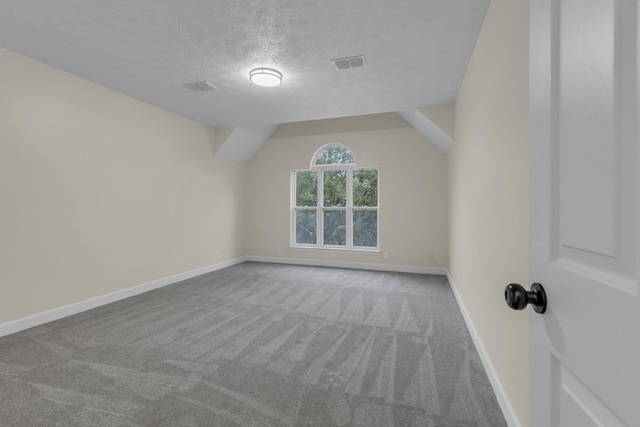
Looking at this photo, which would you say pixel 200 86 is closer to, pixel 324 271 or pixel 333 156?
pixel 333 156

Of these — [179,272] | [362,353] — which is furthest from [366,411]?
[179,272]

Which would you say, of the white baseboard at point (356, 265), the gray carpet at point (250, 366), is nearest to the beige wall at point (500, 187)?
the gray carpet at point (250, 366)

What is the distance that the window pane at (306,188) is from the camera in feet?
19.3

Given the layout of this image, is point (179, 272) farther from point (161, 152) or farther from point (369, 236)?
point (369, 236)

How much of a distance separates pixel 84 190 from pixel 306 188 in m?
3.68

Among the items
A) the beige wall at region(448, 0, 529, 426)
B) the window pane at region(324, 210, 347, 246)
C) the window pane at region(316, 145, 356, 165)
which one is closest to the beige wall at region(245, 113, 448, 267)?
the window pane at region(316, 145, 356, 165)

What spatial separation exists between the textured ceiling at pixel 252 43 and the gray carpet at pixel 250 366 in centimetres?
261

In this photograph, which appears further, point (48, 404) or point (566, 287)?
point (48, 404)

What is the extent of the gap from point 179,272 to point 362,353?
11.3 feet

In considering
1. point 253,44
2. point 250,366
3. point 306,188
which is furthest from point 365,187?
point 250,366

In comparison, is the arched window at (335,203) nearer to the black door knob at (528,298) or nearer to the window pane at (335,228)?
the window pane at (335,228)

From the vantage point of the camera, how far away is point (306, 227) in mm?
5945

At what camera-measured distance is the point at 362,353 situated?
2.26m

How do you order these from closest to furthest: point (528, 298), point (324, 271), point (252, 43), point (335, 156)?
point (528, 298), point (252, 43), point (324, 271), point (335, 156)
